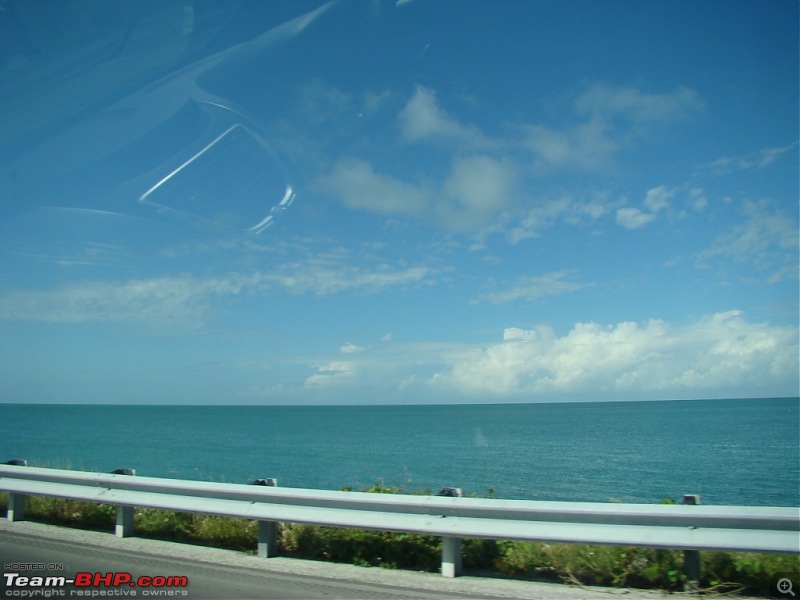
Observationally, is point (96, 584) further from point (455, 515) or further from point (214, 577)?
point (455, 515)

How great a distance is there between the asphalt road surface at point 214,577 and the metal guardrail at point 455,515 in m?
0.44

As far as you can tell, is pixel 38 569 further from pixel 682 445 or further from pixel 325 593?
pixel 682 445

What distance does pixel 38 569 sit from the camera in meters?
6.61

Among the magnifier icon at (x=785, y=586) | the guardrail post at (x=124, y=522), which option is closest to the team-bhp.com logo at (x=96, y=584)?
the guardrail post at (x=124, y=522)

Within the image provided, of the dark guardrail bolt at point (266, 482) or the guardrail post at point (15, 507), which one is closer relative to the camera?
the dark guardrail bolt at point (266, 482)

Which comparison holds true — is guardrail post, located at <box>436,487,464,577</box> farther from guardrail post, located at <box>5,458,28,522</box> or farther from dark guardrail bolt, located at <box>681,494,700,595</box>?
guardrail post, located at <box>5,458,28,522</box>

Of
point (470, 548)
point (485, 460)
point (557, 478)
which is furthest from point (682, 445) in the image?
point (470, 548)

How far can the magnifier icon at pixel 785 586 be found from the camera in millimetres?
5625

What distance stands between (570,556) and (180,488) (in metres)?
4.46

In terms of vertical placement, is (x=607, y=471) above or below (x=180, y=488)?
below

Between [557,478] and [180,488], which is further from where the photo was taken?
[557,478]

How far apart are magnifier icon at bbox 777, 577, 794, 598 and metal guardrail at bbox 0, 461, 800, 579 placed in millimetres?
647

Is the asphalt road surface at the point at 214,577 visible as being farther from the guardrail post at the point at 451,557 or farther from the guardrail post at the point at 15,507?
the guardrail post at the point at 15,507

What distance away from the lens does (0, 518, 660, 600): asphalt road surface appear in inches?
233
